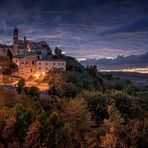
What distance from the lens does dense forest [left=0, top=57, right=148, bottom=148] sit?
79.8 feet

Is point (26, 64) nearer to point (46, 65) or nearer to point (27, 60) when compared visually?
point (27, 60)

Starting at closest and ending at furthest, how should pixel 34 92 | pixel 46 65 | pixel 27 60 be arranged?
pixel 34 92, pixel 27 60, pixel 46 65

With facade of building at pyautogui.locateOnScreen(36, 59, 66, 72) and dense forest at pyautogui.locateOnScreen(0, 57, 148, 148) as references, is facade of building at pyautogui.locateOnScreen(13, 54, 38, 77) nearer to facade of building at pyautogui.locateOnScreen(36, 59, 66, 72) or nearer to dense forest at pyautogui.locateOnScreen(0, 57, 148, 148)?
facade of building at pyautogui.locateOnScreen(36, 59, 66, 72)

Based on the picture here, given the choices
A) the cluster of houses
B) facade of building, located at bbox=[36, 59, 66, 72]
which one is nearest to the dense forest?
facade of building, located at bbox=[36, 59, 66, 72]

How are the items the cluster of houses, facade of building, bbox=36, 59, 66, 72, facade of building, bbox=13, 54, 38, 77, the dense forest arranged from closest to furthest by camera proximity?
the dense forest
facade of building, bbox=13, 54, 38, 77
the cluster of houses
facade of building, bbox=36, 59, 66, 72

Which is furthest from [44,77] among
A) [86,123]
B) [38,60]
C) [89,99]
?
[86,123]

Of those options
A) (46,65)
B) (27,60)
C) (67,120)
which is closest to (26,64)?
(27,60)

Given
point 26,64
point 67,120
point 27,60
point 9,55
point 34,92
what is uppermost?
point 9,55

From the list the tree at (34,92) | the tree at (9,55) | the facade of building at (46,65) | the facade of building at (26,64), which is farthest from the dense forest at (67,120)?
the tree at (9,55)

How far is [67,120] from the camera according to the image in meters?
32.7

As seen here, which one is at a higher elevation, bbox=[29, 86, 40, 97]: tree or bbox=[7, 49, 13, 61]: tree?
bbox=[7, 49, 13, 61]: tree

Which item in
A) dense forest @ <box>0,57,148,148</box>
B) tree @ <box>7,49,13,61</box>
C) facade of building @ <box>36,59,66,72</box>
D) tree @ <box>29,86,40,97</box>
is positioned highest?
tree @ <box>7,49,13,61</box>

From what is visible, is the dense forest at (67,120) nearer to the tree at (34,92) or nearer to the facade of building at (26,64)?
the tree at (34,92)

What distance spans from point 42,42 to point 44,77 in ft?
66.8
